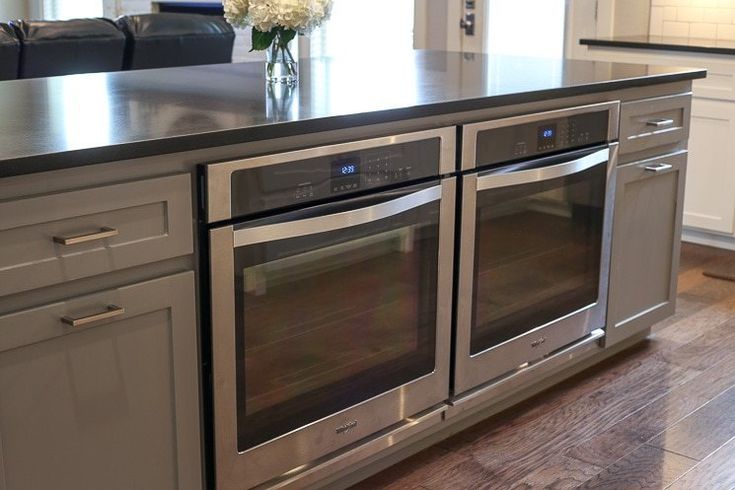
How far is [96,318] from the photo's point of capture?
188 cm

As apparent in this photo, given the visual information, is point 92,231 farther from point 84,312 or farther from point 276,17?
point 276,17

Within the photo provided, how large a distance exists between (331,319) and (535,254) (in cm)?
87

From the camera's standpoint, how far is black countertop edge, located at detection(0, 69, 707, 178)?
1741 millimetres

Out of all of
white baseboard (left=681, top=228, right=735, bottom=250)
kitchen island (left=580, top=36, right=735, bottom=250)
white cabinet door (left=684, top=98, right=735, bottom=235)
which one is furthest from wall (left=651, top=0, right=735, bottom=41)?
white baseboard (left=681, top=228, right=735, bottom=250)

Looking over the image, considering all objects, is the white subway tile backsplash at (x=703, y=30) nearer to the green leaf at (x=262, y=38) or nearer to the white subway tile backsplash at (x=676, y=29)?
the white subway tile backsplash at (x=676, y=29)

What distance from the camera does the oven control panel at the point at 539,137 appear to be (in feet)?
8.87

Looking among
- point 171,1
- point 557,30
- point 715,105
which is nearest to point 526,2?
point 557,30

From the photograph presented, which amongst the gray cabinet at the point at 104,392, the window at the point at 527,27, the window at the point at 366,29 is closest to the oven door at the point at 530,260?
the gray cabinet at the point at 104,392

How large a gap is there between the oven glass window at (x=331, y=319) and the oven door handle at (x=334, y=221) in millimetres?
19

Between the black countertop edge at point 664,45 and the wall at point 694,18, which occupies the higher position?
the wall at point 694,18

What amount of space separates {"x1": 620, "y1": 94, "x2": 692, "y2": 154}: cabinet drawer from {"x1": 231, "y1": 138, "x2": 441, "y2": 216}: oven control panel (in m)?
0.94

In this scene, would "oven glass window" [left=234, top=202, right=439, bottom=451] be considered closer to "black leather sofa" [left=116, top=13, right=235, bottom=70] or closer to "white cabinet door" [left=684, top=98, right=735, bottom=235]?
"black leather sofa" [left=116, top=13, right=235, bottom=70]

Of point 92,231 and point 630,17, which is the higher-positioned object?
point 630,17

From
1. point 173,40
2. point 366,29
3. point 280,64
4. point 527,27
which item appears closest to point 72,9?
point 366,29
